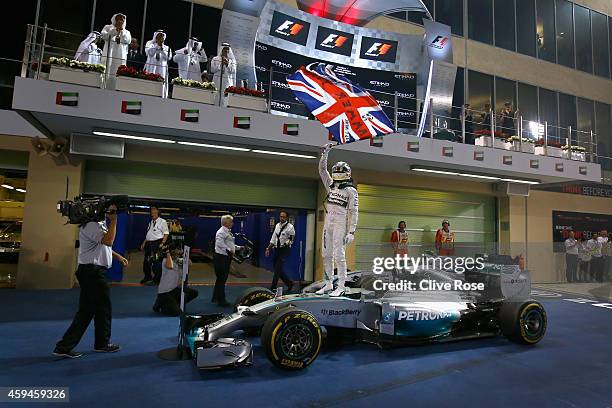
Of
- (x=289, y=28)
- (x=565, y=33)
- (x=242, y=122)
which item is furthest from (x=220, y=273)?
(x=565, y=33)

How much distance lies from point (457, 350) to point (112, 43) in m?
8.27

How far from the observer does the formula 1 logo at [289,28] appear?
10.2 meters

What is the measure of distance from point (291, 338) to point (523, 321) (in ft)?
10.8

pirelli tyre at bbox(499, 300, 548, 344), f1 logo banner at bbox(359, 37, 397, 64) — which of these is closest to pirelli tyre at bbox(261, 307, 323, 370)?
pirelli tyre at bbox(499, 300, 548, 344)

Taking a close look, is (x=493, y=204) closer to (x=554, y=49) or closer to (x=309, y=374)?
(x=554, y=49)

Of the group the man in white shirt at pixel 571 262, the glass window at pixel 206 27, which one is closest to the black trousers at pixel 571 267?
the man in white shirt at pixel 571 262

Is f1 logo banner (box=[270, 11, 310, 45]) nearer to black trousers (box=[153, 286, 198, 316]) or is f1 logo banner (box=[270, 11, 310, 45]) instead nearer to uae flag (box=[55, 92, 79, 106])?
uae flag (box=[55, 92, 79, 106])

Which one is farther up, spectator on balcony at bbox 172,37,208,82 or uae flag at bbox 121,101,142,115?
spectator on balcony at bbox 172,37,208,82

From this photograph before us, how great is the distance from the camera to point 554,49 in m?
16.4

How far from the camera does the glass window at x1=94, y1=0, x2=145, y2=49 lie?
10016mm

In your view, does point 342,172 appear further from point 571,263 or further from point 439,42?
point 571,263

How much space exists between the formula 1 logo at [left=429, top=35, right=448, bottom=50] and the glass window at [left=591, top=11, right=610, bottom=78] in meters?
9.76

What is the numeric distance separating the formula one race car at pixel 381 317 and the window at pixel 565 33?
47.5 feet

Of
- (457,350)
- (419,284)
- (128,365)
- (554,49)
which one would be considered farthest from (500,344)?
(554,49)
